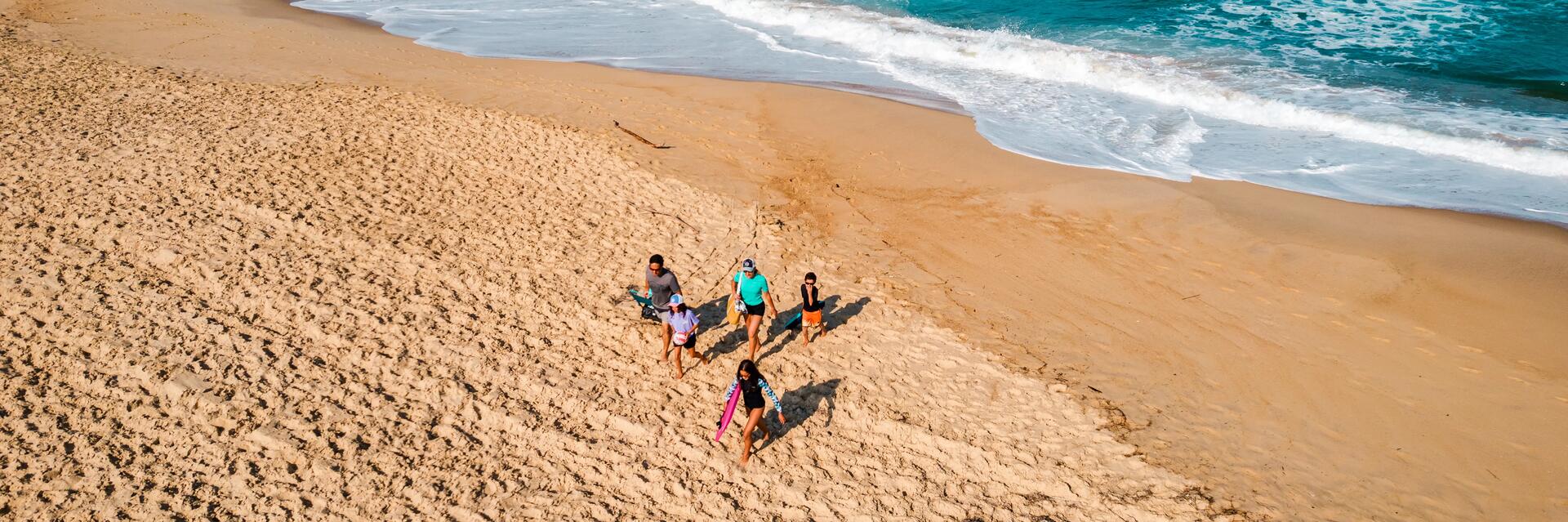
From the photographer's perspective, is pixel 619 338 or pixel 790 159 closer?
pixel 619 338

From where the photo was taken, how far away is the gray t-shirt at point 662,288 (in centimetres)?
840

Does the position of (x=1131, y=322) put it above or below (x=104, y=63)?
below

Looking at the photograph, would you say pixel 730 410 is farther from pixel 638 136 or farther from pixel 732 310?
pixel 638 136

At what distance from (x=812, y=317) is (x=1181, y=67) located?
585 inches

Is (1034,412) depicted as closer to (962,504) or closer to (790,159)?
(962,504)

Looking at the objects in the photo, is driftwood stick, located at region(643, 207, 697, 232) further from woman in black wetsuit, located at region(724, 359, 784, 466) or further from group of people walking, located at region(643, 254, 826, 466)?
woman in black wetsuit, located at region(724, 359, 784, 466)

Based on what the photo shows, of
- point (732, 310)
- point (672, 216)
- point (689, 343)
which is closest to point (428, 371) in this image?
point (689, 343)

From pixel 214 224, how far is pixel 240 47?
1013 centimetres

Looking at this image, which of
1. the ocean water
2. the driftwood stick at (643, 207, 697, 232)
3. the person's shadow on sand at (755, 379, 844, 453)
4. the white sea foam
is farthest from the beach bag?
the white sea foam

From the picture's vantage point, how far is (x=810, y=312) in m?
8.64

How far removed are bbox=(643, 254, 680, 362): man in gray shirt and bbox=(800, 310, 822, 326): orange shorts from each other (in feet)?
4.38

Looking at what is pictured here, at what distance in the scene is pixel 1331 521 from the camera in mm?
6867

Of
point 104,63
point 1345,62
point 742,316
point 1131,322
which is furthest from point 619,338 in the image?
point 1345,62

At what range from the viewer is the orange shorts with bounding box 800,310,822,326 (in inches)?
341
